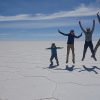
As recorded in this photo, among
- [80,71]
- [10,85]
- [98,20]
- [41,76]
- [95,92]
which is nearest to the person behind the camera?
[95,92]

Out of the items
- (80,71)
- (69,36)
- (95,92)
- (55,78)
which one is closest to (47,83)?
(55,78)

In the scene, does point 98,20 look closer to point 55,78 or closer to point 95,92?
point 55,78

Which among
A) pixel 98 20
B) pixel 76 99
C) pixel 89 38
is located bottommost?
pixel 76 99

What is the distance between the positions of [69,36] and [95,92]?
5.58m

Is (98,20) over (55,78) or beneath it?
over

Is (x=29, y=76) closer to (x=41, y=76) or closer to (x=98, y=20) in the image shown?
(x=41, y=76)

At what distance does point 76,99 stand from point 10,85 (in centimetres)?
224

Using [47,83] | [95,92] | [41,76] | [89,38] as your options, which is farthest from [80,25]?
[95,92]

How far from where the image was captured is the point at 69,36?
12.1m

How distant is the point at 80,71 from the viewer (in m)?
10.0

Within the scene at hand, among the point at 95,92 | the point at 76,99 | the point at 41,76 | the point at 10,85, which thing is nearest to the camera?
the point at 76,99

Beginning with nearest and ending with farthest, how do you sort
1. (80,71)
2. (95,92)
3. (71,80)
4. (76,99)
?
1. (76,99)
2. (95,92)
3. (71,80)
4. (80,71)

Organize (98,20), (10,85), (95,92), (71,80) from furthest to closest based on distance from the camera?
(98,20)
(71,80)
(10,85)
(95,92)

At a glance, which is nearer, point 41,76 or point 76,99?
point 76,99
